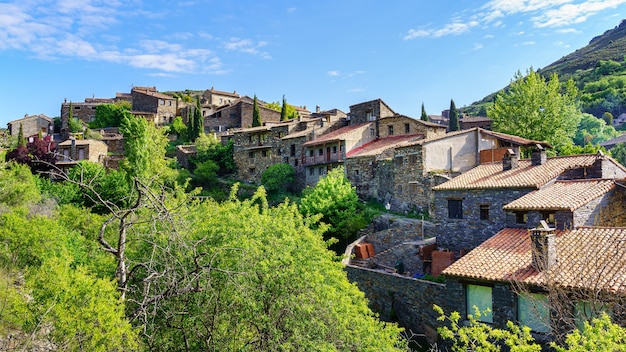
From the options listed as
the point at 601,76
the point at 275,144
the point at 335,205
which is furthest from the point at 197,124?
the point at 601,76

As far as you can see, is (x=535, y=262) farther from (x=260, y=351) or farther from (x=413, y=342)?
(x=260, y=351)

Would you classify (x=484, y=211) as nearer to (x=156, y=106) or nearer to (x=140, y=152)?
(x=140, y=152)

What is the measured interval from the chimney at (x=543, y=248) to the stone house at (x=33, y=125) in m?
75.0

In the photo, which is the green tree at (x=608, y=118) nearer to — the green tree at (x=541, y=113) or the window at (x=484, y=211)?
the green tree at (x=541, y=113)

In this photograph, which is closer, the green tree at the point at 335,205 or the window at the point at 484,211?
the window at the point at 484,211

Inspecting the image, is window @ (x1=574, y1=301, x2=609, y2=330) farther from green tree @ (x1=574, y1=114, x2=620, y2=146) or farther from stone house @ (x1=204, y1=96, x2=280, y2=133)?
green tree @ (x1=574, y1=114, x2=620, y2=146)

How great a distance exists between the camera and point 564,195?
18156 mm

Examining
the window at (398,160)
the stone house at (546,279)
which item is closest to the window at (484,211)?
the stone house at (546,279)

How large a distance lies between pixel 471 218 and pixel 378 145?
53.6ft

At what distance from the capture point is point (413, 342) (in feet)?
64.7

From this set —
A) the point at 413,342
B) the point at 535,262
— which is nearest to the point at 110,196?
the point at 413,342

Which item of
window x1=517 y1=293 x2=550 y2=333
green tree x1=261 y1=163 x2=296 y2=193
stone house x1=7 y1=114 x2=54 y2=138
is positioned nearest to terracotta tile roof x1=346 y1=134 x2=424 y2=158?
green tree x1=261 y1=163 x2=296 y2=193

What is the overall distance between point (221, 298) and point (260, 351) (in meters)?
1.47

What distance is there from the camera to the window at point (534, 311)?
13500 mm
